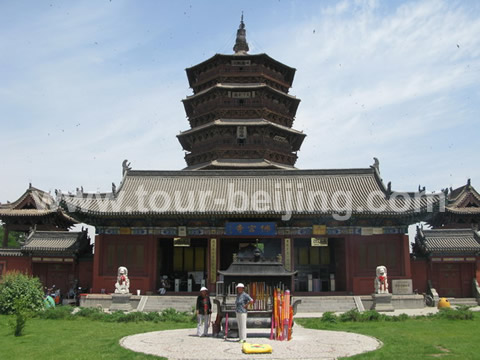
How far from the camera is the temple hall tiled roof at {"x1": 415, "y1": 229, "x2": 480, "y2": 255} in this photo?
2645 centimetres

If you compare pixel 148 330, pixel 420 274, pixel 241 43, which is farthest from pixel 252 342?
pixel 241 43

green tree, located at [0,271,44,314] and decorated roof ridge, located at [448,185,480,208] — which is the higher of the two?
decorated roof ridge, located at [448,185,480,208]

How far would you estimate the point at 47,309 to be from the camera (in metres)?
19.5

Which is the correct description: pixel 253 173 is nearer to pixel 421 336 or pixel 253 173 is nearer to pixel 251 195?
pixel 251 195

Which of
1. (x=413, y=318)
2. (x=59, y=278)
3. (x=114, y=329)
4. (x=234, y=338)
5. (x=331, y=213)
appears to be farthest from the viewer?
(x=59, y=278)

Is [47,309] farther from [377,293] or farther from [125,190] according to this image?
[377,293]

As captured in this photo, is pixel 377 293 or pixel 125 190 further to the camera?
pixel 125 190

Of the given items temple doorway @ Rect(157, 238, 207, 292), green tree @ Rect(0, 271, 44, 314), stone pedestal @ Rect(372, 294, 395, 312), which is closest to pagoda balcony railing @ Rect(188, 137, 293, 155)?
temple doorway @ Rect(157, 238, 207, 292)

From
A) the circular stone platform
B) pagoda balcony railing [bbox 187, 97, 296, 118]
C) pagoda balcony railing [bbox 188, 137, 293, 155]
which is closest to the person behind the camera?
the circular stone platform

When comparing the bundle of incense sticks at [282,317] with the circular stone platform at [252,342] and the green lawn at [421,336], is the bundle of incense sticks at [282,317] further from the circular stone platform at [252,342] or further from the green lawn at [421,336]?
the green lawn at [421,336]

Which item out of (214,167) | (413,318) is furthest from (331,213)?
(214,167)

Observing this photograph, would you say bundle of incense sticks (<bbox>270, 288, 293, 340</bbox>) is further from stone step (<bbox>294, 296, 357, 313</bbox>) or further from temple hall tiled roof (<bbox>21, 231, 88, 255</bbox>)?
temple hall tiled roof (<bbox>21, 231, 88, 255</bbox>)

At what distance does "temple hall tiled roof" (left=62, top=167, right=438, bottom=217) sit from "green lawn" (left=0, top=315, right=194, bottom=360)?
8.59 m

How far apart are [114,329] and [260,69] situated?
24860 millimetres
